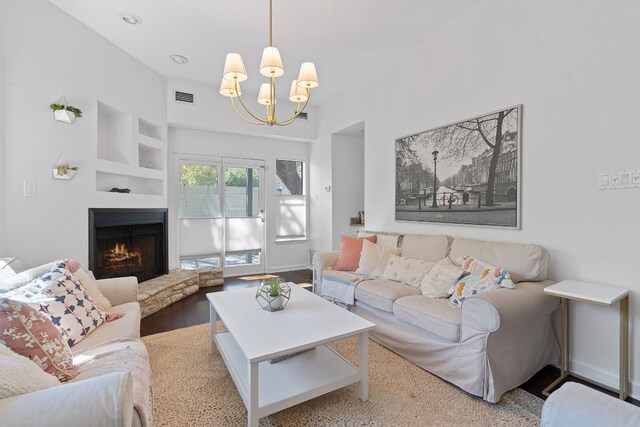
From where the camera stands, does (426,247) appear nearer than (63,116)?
No

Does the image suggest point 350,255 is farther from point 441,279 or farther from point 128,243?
point 128,243

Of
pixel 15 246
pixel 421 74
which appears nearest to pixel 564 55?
pixel 421 74

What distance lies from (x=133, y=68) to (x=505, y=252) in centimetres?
444

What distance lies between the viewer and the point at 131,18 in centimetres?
284

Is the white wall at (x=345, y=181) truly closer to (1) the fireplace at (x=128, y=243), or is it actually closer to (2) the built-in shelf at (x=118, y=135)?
(1) the fireplace at (x=128, y=243)

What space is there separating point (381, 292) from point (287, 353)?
4.00ft

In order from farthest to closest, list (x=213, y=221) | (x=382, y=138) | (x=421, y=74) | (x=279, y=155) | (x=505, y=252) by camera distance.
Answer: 1. (x=279, y=155)
2. (x=213, y=221)
3. (x=382, y=138)
4. (x=421, y=74)
5. (x=505, y=252)

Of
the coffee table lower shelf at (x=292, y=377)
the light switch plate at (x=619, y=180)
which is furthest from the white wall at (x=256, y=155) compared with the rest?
the light switch plate at (x=619, y=180)

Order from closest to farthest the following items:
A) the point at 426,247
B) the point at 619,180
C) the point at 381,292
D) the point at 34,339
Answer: the point at 34,339 < the point at 619,180 < the point at 381,292 < the point at 426,247

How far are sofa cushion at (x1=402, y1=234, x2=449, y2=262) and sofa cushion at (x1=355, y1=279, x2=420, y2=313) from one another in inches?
17.3

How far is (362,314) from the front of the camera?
279 cm

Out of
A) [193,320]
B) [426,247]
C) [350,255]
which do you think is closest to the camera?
[426,247]

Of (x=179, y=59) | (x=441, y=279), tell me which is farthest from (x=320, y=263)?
(x=179, y=59)

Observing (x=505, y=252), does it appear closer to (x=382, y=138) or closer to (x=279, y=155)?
(x=382, y=138)
